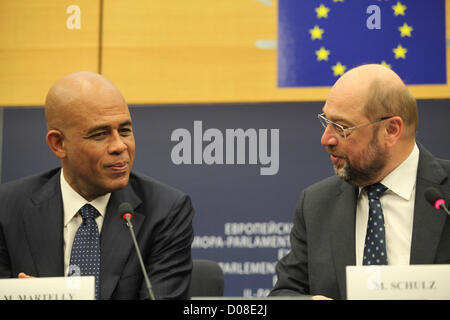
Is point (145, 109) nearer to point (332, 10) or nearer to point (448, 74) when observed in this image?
point (332, 10)

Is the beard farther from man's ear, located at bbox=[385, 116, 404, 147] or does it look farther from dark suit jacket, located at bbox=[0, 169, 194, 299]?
dark suit jacket, located at bbox=[0, 169, 194, 299]

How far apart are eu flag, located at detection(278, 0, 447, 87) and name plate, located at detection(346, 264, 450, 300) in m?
2.09

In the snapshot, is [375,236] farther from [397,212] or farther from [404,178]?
[404,178]

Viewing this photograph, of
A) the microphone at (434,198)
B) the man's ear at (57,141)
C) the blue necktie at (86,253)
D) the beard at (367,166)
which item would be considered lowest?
the blue necktie at (86,253)

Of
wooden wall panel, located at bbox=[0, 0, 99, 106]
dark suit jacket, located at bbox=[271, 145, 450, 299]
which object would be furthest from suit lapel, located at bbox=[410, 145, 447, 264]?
wooden wall panel, located at bbox=[0, 0, 99, 106]

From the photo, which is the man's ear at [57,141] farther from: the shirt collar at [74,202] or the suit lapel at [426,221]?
the suit lapel at [426,221]

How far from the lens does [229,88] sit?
372 centimetres

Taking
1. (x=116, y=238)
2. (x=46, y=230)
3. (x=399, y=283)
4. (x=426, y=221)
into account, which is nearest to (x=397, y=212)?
(x=426, y=221)

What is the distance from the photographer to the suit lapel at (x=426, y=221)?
A: 211 cm

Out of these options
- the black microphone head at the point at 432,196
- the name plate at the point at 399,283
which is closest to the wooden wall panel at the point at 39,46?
the black microphone head at the point at 432,196

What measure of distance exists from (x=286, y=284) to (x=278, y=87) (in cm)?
163

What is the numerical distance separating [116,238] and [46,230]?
0.28 meters

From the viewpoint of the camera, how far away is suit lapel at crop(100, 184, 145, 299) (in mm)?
2205
